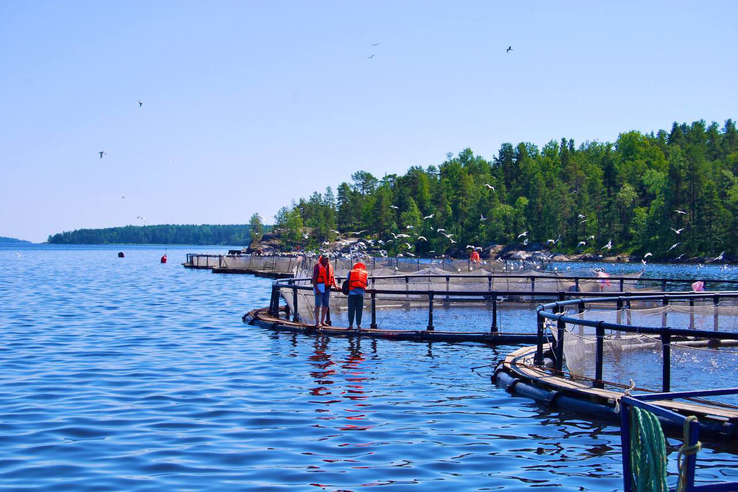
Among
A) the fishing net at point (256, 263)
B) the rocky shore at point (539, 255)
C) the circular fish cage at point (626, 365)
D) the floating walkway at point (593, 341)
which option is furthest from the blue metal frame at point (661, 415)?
the rocky shore at point (539, 255)

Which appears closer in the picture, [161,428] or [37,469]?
[37,469]

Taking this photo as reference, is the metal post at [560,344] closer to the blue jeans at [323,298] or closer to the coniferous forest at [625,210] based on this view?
the blue jeans at [323,298]

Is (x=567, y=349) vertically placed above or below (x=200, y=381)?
above

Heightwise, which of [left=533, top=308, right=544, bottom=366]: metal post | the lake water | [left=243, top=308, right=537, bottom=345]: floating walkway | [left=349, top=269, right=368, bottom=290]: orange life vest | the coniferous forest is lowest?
the lake water

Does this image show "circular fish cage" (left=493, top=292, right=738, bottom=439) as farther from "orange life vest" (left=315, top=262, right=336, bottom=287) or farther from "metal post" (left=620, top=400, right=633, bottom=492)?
"orange life vest" (left=315, top=262, right=336, bottom=287)

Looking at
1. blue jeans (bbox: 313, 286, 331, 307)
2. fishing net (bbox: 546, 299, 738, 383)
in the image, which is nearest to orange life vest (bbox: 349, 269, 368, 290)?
blue jeans (bbox: 313, 286, 331, 307)

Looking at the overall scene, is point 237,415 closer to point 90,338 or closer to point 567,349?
point 567,349

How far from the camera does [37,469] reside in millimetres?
9961

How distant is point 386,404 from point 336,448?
119 inches

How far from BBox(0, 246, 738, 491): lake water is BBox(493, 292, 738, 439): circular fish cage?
0.43m

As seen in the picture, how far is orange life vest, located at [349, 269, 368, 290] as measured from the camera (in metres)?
22.3

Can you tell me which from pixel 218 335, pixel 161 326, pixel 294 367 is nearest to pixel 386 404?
pixel 294 367

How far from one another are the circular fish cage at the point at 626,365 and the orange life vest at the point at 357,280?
6428 millimetres

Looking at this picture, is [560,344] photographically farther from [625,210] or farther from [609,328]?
[625,210]
